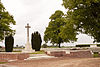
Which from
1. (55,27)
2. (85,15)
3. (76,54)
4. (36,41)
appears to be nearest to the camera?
(85,15)

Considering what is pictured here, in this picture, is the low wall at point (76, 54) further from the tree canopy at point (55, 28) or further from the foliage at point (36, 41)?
the tree canopy at point (55, 28)

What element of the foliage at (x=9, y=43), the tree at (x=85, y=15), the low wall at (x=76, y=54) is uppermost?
the tree at (x=85, y=15)

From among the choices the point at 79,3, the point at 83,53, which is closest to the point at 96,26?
the point at 79,3

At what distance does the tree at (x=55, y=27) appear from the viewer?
37938 mm

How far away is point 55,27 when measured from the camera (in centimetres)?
3869

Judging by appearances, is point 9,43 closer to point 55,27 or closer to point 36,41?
point 36,41

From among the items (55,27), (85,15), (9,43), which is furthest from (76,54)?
(55,27)

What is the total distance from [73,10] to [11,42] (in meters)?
15.2

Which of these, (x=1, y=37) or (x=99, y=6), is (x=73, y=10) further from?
(x=1, y=37)

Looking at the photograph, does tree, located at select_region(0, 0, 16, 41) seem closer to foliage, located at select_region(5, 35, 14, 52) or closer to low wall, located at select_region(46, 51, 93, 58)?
foliage, located at select_region(5, 35, 14, 52)

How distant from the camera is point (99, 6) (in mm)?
18734

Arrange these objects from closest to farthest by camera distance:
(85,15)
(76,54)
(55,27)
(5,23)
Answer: (85,15)
(76,54)
(5,23)
(55,27)

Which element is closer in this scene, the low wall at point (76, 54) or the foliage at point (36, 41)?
the low wall at point (76, 54)

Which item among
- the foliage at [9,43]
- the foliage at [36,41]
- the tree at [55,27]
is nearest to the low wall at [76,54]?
the foliage at [9,43]
